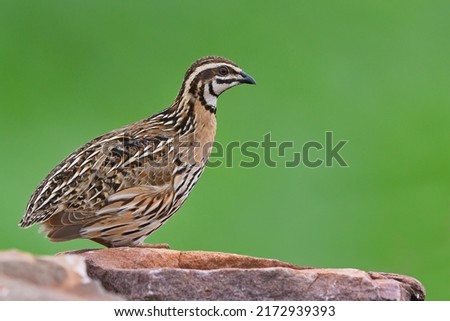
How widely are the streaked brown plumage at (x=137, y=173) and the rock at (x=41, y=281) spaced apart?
150 cm

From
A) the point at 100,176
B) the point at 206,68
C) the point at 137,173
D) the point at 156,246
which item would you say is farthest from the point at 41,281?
the point at 206,68

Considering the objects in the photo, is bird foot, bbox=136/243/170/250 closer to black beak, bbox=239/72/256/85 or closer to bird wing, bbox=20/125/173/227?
bird wing, bbox=20/125/173/227

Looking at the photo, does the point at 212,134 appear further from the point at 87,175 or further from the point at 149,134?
the point at 87,175

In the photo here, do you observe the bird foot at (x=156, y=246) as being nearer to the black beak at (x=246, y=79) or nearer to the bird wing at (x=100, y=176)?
the bird wing at (x=100, y=176)

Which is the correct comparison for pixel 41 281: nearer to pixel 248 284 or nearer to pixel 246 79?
pixel 248 284

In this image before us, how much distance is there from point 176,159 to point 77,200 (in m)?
0.85

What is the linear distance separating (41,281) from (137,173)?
1977 millimetres

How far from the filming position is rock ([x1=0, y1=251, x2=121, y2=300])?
5.36 meters

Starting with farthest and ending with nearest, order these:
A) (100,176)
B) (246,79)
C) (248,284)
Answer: (246,79), (100,176), (248,284)

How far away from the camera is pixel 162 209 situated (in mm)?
7363

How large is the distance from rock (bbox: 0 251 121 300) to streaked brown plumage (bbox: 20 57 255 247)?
4.91ft

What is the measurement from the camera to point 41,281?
5.41 meters

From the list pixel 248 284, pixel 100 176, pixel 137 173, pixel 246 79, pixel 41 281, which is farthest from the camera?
pixel 246 79

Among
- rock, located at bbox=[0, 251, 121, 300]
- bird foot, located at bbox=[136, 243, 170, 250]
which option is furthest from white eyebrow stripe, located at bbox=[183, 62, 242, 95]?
rock, located at bbox=[0, 251, 121, 300]
